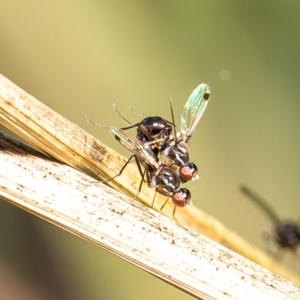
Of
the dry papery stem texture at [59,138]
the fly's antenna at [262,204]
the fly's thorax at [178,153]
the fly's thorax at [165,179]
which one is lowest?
the dry papery stem texture at [59,138]

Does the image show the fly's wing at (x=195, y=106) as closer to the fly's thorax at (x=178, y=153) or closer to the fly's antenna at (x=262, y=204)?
the fly's thorax at (x=178, y=153)

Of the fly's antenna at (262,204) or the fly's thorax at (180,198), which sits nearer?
the fly's thorax at (180,198)

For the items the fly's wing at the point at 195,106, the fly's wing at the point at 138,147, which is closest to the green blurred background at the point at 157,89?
the fly's wing at the point at 195,106

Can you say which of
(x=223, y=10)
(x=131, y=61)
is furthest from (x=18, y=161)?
(x=223, y=10)

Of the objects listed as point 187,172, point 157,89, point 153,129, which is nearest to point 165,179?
point 187,172

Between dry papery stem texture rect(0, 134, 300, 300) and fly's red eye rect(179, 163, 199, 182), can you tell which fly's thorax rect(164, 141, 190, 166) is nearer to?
fly's red eye rect(179, 163, 199, 182)

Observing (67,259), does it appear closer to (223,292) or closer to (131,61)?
(131,61)
